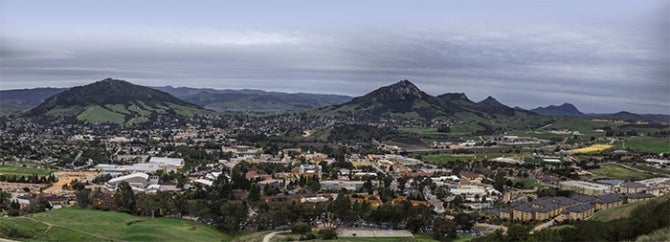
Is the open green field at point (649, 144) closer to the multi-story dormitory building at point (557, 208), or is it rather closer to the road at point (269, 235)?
the multi-story dormitory building at point (557, 208)

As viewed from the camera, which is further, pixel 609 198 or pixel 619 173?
pixel 619 173

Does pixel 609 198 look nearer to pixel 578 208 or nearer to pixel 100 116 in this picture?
pixel 578 208

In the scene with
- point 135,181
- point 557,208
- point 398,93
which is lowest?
point 135,181

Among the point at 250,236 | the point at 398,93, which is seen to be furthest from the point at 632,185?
the point at 398,93

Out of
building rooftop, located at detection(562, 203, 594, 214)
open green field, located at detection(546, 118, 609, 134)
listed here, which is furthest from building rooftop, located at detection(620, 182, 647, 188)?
open green field, located at detection(546, 118, 609, 134)

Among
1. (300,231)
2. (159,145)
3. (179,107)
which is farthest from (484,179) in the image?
(179,107)

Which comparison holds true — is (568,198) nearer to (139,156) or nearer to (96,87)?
(139,156)
